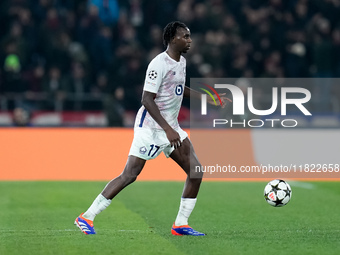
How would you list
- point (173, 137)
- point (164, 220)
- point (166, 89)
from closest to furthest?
point (173, 137), point (166, 89), point (164, 220)

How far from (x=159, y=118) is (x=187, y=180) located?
2.97 ft

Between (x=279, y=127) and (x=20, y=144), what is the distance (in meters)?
5.38

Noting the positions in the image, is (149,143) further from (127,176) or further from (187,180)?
(187,180)

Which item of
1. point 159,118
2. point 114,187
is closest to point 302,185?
point 114,187

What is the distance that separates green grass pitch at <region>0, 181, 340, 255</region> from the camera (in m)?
7.43

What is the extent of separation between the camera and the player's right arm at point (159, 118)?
25.5 feet

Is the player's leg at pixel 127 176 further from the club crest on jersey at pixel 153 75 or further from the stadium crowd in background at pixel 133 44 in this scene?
the stadium crowd in background at pixel 133 44

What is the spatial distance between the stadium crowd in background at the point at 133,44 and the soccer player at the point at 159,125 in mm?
9922

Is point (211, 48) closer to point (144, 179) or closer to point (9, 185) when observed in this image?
point (144, 179)

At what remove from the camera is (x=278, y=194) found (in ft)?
29.9

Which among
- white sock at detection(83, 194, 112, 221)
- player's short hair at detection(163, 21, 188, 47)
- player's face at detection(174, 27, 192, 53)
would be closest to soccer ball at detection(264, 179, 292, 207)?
white sock at detection(83, 194, 112, 221)

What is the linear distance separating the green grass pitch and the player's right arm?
1039 millimetres

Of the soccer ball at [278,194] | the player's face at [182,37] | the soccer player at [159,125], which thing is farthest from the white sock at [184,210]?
the player's face at [182,37]
